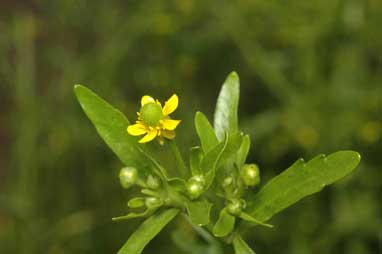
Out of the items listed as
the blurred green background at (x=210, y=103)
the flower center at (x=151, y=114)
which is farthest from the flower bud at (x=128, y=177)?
the blurred green background at (x=210, y=103)

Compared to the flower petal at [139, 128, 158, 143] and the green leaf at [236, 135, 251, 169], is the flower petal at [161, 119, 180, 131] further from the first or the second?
the green leaf at [236, 135, 251, 169]

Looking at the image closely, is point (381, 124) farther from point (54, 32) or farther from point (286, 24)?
point (54, 32)

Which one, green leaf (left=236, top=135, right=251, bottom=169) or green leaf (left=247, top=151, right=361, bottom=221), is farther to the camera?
green leaf (left=236, top=135, right=251, bottom=169)

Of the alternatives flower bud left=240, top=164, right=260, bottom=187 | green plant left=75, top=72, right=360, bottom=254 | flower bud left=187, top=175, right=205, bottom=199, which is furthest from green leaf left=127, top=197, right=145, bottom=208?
flower bud left=240, top=164, right=260, bottom=187

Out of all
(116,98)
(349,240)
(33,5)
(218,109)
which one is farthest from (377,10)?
(33,5)

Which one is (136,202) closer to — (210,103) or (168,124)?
(168,124)
